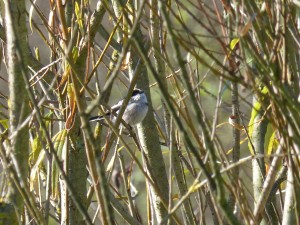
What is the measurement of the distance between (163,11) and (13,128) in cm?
47

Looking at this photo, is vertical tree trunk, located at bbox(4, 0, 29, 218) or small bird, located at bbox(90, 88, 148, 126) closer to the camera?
vertical tree trunk, located at bbox(4, 0, 29, 218)

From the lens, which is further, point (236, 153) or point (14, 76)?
point (236, 153)

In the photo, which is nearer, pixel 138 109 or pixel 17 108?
pixel 17 108

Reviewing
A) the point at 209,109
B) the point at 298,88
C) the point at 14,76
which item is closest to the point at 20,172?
the point at 14,76

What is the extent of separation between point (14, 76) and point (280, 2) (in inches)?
22.6

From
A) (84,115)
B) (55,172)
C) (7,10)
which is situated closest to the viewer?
(84,115)

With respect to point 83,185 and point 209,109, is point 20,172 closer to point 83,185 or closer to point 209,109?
point 83,185

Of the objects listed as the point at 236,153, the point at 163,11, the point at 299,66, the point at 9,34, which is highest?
the point at 9,34

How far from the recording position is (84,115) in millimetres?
1068

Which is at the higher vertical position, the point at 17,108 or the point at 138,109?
the point at 138,109

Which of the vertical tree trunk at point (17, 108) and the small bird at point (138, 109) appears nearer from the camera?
the vertical tree trunk at point (17, 108)

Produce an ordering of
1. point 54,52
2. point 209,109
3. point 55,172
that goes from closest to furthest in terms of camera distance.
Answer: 1. point 55,172
2. point 54,52
3. point 209,109

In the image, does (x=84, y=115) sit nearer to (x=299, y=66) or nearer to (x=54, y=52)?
(x=299, y=66)

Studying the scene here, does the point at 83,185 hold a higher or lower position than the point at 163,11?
lower
